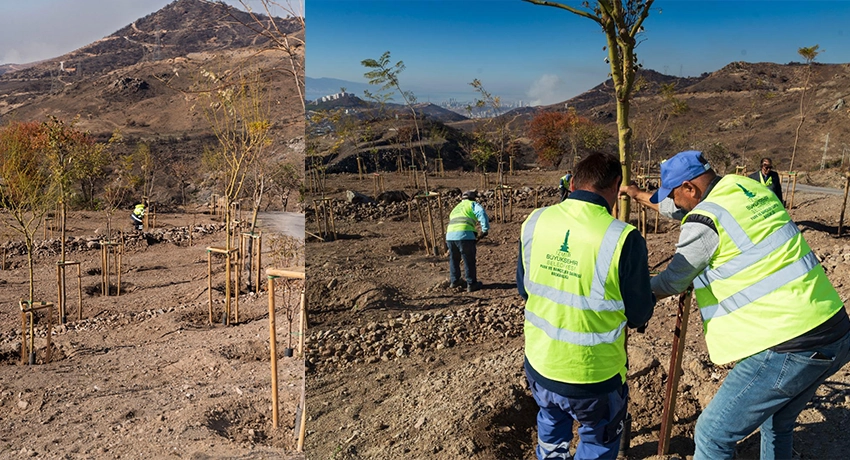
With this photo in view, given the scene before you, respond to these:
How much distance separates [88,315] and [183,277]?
9.66 feet

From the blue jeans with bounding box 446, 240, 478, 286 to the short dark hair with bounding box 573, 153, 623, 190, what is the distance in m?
5.59

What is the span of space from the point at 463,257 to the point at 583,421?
5.75 metres

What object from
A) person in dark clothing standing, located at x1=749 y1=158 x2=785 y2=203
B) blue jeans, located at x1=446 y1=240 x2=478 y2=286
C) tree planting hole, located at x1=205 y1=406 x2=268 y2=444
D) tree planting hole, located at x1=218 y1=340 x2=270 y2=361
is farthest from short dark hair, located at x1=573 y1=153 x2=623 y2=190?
person in dark clothing standing, located at x1=749 y1=158 x2=785 y2=203

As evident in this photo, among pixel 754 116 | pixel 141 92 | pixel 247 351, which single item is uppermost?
pixel 141 92

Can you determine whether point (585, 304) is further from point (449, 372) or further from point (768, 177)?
point (768, 177)

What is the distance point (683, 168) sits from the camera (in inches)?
99.1

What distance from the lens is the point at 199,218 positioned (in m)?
25.0

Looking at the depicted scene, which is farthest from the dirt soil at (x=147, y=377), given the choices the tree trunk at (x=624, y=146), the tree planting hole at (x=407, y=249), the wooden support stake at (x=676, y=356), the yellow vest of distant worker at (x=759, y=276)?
the yellow vest of distant worker at (x=759, y=276)

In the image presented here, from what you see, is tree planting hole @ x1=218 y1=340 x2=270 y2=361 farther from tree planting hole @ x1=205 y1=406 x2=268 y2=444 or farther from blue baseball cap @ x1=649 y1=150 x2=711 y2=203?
blue baseball cap @ x1=649 y1=150 x2=711 y2=203

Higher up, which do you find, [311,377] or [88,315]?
[311,377]

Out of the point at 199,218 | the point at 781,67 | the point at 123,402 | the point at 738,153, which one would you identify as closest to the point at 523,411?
the point at 123,402

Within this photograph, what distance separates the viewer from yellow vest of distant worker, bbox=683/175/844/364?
2.23 metres

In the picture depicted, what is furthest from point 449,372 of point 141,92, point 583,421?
point 141,92

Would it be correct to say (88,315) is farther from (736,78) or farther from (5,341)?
(736,78)
